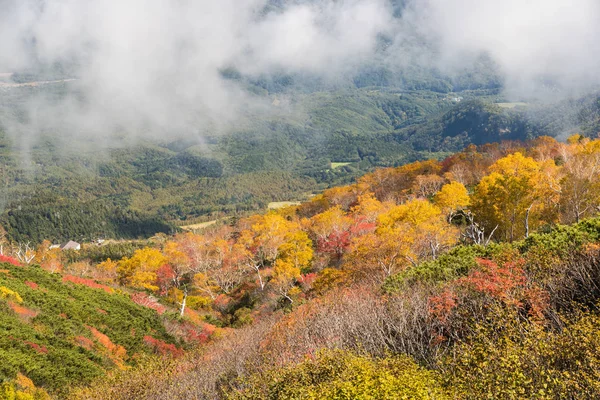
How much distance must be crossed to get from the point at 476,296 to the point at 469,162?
93380mm

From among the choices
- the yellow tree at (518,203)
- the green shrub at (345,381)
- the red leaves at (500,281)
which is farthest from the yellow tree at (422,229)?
the green shrub at (345,381)

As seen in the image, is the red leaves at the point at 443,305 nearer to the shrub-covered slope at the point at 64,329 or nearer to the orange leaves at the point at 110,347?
the shrub-covered slope at the point at 64,329

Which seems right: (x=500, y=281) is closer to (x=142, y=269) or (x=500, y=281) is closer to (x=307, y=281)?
(x=307, y=281)

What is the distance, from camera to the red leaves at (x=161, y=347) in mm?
31641

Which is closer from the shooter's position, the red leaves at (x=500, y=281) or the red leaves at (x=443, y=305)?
the red leaves at (x=500, y=281)

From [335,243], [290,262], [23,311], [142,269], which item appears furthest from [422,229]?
[142,269]

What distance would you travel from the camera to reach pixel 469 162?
10275cm

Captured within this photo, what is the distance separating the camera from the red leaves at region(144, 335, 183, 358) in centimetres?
3164

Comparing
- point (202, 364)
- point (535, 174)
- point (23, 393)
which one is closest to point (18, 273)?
point (23, 393)

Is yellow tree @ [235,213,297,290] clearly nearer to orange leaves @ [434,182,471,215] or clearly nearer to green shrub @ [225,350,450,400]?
orange leaves @ [434,182,471,215]

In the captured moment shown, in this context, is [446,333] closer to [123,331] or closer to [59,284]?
[123,331]

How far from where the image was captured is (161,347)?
32.2 meters

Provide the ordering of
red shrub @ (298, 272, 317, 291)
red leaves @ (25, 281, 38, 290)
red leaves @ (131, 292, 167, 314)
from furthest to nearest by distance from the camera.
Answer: red shrub @ (298, 272, 317, 291), red leaves @ (131, 292, 167, 314), red leaves @ (25, 281, 38, 290)

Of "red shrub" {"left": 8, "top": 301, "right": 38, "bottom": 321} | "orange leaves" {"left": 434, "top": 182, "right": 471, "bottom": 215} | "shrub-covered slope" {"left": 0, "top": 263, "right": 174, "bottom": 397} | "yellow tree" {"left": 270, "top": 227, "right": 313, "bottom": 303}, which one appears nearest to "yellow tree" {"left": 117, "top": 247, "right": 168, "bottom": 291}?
"yellow tree" {"left": 270, "top": 227, "right": 313, "bottom": 303}
